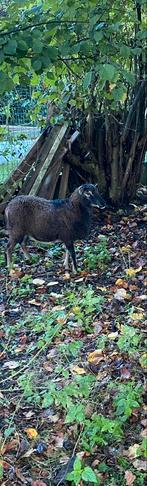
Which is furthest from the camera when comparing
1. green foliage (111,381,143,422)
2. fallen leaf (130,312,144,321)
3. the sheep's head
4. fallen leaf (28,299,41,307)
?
the sheep's head

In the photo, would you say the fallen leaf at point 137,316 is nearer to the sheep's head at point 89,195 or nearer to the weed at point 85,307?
the weed at point 85,307

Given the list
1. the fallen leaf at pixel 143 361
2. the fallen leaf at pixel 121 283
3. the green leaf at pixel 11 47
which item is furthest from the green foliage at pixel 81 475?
the fallen leaf at pixel 121 283

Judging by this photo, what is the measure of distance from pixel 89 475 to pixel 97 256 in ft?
10.1

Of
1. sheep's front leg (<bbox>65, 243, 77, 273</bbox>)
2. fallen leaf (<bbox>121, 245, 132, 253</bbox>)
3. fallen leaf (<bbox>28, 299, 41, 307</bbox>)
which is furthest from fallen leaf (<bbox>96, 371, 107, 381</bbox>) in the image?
fallen leaf (<bbox>121, 245, 132, 253</bbox>)

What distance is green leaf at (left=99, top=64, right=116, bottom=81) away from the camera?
7.98 ft

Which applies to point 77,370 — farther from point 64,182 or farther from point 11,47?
point 64,182

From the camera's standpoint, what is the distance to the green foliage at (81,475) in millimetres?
2420

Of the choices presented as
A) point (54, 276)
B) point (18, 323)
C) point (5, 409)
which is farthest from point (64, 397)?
point (54, 276)

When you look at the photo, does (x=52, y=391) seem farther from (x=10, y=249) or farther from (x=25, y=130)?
(x=25, y=130)

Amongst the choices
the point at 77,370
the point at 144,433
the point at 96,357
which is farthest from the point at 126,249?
the point at 144,433

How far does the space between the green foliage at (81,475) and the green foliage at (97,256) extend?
2.76 metres

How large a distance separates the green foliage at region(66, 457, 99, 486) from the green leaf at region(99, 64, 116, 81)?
5.70 ft

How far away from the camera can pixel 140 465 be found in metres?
2.53

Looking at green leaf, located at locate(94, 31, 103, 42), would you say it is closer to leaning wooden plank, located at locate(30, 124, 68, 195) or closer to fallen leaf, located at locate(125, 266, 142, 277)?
fallen leaf, located at locate(125, 266, 142, 277)
